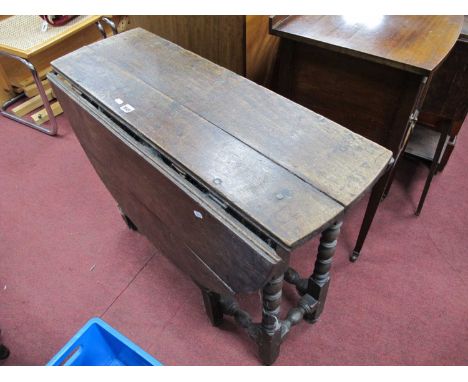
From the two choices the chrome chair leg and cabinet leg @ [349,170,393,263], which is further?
the chrome chair leg

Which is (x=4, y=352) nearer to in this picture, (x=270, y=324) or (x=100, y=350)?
(x=100, y=350)

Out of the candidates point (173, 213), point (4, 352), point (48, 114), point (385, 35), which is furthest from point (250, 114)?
point (48, 114)

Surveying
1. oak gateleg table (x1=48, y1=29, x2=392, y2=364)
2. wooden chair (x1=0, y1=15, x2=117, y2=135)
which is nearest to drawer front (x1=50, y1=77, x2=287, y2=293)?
oak gateleg table (x1=48, y1=29, x2=392, y2=364)

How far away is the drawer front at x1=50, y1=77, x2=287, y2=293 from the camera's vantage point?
31.4 inches

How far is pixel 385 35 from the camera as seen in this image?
108 centimetres

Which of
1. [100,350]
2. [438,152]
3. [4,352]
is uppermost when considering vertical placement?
[438,152]

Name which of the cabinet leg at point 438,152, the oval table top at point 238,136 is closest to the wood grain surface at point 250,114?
the oval table top at point 238,136

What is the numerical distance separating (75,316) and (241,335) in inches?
25.0

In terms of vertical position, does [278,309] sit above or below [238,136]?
below

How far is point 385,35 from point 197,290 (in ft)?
3.61

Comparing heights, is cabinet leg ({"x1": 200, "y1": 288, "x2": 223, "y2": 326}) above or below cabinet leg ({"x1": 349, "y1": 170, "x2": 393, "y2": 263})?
below

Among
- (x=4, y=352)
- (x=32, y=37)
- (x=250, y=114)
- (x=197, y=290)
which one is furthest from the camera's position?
(x=32, y=37)

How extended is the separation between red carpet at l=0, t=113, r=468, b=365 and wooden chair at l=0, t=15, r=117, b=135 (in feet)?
1.83

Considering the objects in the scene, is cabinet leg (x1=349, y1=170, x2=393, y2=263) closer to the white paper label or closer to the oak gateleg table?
the oak gateleg table
